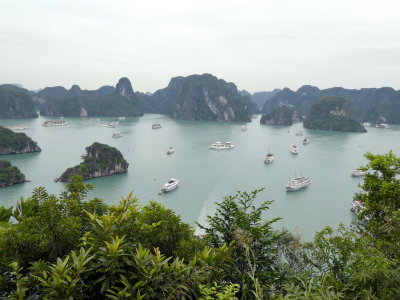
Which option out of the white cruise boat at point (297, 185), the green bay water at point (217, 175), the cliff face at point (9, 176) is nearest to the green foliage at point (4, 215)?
the green bay water at point (217, 175)

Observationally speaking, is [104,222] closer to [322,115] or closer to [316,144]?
[316,144]

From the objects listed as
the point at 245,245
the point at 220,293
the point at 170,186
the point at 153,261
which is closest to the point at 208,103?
the point at 170,186

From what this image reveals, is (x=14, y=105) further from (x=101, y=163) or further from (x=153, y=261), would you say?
(x=153, y=261)

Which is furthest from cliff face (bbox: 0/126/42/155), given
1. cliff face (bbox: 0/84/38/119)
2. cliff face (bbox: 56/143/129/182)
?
cliff face (bbox: 0/84/38/119)

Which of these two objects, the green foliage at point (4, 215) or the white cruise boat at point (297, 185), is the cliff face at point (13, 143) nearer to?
the white cruise boat at point (297, 185)

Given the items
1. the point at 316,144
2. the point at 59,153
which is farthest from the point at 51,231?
the point at 316,144
